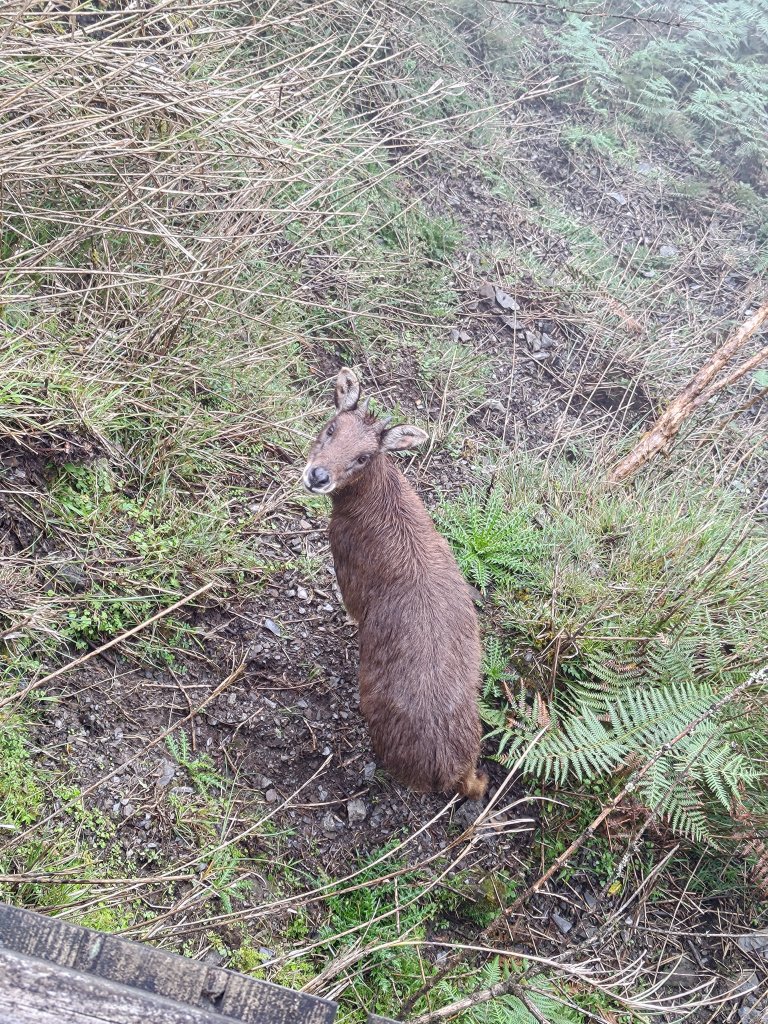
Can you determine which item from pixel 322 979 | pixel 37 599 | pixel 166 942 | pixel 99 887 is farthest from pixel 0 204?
pixel 322 979

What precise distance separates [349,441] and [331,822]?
6.50 feet

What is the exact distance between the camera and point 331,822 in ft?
13.3

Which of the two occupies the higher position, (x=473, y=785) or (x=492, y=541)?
(x=492, y=541)

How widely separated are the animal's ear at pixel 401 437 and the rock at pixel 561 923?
254cm

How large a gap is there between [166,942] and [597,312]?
6460 millimetres

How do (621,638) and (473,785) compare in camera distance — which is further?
(621,638)

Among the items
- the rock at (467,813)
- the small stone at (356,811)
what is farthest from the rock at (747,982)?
the small stone at (356,811)

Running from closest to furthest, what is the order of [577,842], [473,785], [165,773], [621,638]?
1. [577,842]
2. [165,773]
3. [473,785]
4. [621,638]

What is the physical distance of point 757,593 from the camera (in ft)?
15.8

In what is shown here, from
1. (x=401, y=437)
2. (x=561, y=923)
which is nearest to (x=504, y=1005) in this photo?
(x=561, y=923)

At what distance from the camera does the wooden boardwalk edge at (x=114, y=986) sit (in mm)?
1515

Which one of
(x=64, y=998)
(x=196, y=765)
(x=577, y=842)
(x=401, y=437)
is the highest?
(x=64, y=998)

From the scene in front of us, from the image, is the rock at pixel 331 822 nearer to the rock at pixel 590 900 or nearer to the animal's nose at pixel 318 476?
the rock at pixel 590 900

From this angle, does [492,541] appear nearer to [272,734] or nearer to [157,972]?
[272,734]
